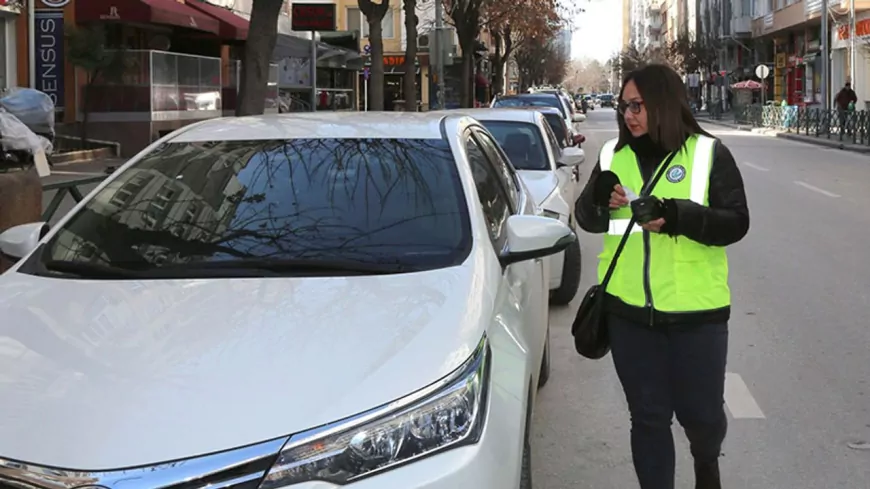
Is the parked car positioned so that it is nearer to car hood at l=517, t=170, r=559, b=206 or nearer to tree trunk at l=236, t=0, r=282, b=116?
tree trunk at l=236, t=0, r=282, b=116

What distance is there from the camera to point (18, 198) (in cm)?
709

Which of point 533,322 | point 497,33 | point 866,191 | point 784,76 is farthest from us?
point 784,76

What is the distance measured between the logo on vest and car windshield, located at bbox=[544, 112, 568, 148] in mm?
10649

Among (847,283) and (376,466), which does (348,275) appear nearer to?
(376,466)

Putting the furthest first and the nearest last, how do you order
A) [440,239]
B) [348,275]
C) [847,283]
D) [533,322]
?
[847,283], [533,322], [440,239], [348,275]

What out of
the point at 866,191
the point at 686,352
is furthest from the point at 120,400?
the point at 866,191

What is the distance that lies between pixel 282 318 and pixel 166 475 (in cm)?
75

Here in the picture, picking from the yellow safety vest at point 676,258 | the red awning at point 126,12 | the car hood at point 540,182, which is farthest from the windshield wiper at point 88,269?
the red awning at point 126,12

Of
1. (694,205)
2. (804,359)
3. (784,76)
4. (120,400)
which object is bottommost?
(804,359)

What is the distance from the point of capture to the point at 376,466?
2.56 m

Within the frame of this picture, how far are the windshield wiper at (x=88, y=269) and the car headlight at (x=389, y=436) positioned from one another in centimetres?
133

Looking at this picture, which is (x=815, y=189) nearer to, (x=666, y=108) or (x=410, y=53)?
(x=410, y=53)

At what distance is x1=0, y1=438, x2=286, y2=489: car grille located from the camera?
239 cm

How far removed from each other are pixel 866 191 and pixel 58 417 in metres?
16.6
